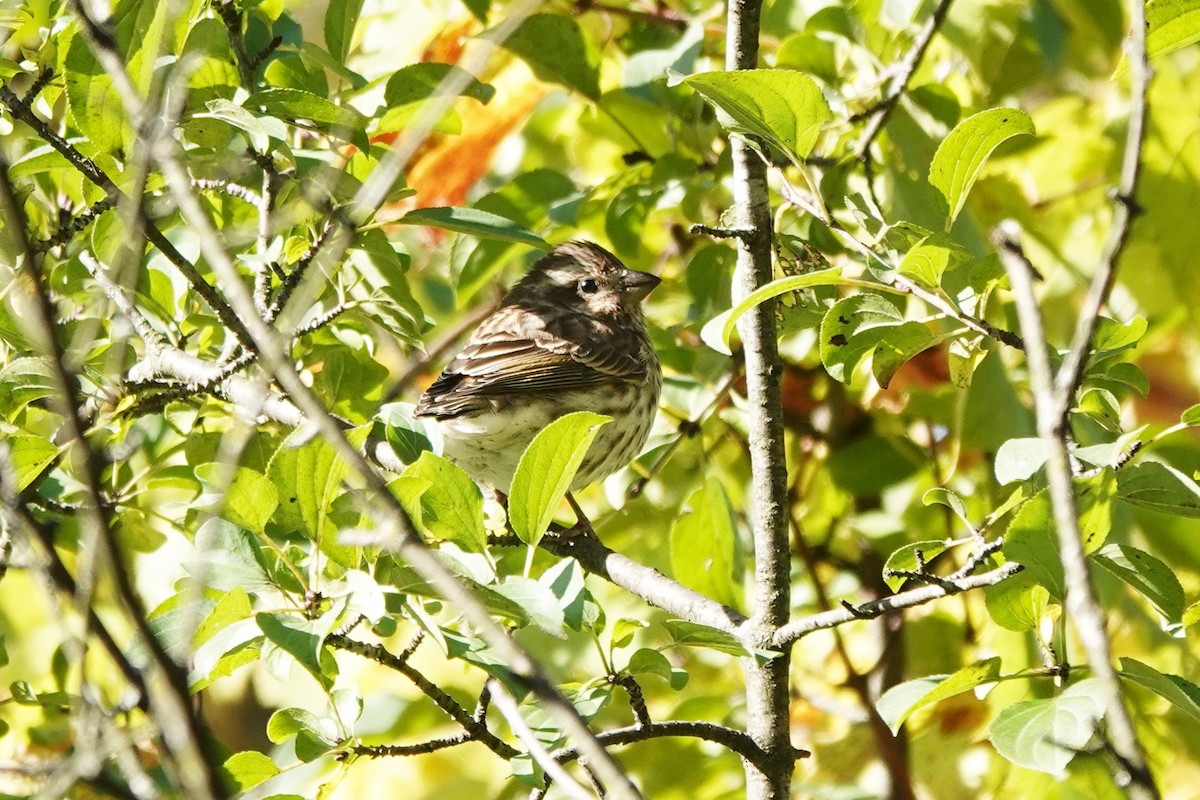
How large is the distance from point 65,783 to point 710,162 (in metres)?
2.54

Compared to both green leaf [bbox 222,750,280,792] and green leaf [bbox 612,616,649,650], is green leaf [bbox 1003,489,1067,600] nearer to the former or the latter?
green leaf [bbox 612,616,649,650]

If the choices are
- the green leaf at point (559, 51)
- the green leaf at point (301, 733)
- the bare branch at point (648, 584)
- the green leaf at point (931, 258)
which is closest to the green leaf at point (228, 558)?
the green leaf at point (301, 733)

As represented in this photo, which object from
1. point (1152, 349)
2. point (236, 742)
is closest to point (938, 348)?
point (1152, 349)

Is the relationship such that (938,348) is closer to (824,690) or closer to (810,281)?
(824,690)

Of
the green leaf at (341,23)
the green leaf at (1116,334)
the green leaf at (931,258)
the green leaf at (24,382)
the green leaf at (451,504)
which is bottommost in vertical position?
the green leaf at (1116,334)

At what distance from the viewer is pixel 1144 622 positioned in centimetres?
330

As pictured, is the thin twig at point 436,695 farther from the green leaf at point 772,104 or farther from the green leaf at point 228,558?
the green leaf at point 772,104

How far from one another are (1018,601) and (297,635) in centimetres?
115

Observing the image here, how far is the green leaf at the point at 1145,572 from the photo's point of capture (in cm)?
213

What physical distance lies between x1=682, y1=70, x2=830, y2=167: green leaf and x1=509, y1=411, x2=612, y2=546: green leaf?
0.55 metres

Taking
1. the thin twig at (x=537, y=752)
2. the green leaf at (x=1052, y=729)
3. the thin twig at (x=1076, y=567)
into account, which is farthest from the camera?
the green leaf at (x=1052, y=729)

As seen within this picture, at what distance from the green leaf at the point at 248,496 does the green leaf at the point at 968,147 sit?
1.23m

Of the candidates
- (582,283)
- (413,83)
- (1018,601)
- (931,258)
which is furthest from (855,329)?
(582,283)

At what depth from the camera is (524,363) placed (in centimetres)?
485
